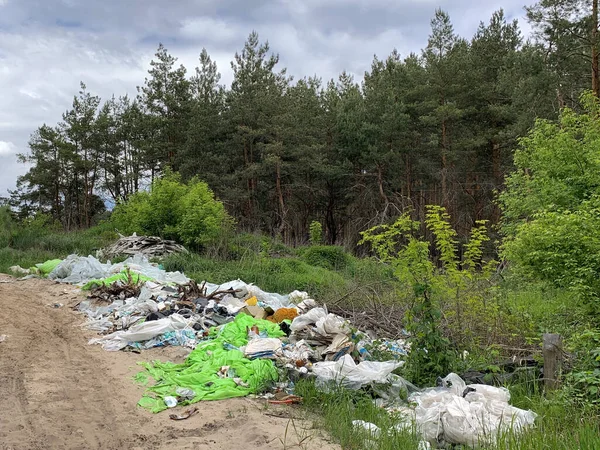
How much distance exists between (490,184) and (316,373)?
19.8m

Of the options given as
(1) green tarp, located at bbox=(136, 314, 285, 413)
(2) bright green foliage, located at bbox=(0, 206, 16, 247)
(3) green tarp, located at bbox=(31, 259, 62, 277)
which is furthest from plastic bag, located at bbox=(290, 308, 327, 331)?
(2) bright green foliage, located at bbox=(0, 206, 16, 247)

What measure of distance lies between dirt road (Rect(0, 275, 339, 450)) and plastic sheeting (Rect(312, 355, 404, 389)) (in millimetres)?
535

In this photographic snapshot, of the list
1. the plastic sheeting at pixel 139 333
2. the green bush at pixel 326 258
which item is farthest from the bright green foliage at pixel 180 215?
the plastic sheeting at pixel 139 333

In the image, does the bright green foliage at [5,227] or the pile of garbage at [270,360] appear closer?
the pile of garbage at [270,360]

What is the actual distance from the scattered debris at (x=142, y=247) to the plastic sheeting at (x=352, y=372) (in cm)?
986

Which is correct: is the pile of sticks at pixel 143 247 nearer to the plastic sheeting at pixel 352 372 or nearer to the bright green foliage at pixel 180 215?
the bright green foliage at pixel 180 215

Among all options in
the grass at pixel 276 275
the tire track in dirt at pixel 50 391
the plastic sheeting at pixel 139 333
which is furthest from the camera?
the grass at pixel 276 275

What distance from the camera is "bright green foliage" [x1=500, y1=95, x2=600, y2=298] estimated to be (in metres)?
6.90

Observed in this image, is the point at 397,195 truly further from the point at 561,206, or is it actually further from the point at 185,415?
the point at 185,415

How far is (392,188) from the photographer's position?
26.3 meters

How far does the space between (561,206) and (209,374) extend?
28.8ft

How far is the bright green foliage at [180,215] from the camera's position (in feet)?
48.9

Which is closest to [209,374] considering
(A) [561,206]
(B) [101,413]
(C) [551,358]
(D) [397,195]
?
(B) [101,413]

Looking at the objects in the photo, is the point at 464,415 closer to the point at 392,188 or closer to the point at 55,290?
the point at 55,290
